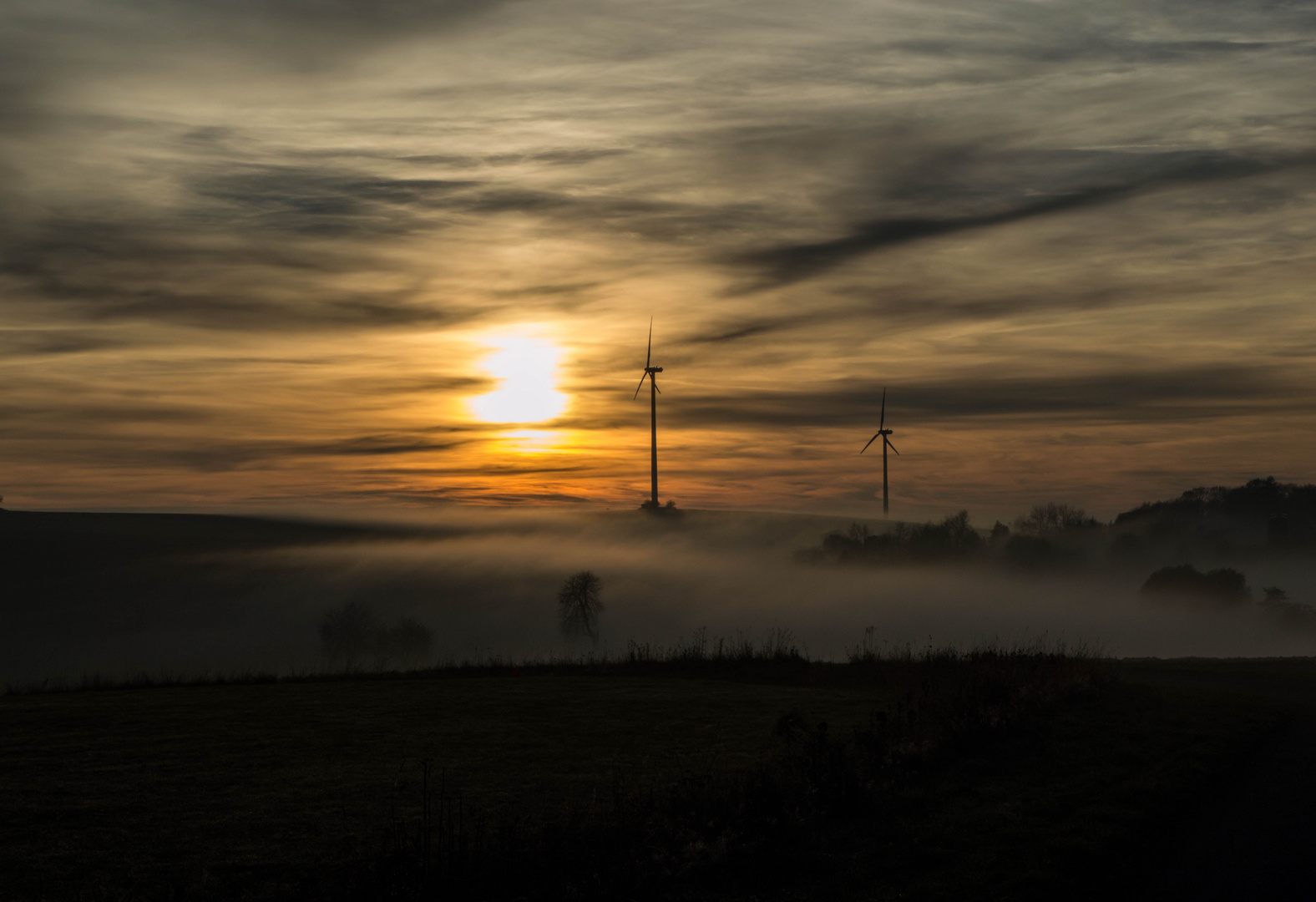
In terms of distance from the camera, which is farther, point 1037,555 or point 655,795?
point 1037,555

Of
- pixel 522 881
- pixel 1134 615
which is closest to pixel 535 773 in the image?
pixel 522 881

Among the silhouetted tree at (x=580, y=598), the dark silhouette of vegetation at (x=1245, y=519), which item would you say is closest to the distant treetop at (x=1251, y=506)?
the dark silhouette of vegetation at (x=1245, y=519)

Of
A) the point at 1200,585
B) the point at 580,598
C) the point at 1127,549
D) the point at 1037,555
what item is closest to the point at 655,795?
the point at 580,598

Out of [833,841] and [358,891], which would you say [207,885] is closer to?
→ [358,891]

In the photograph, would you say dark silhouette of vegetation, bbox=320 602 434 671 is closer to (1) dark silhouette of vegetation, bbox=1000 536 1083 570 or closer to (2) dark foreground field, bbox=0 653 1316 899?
(2) dark foreground field, bbox=0 653 1316 899

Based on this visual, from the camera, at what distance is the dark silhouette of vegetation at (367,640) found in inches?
4213

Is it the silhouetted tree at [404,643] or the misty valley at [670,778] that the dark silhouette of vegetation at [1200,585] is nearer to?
the misty valley at [670,778]

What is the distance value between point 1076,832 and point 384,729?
14.2 meters

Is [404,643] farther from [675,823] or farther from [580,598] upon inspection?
[675,823]

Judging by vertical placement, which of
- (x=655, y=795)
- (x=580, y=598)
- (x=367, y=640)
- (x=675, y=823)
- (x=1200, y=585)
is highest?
(x=675, y=823)

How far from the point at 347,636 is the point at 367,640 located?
2529 mm

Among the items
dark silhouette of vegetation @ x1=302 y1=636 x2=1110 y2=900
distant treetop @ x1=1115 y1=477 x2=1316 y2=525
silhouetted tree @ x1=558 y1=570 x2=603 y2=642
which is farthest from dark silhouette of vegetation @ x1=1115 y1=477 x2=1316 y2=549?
dark silhouette of vegetation @ x1=302 y1=636 x2=1110 y2=900

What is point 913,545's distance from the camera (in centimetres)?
15900

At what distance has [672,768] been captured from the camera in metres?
15.9
